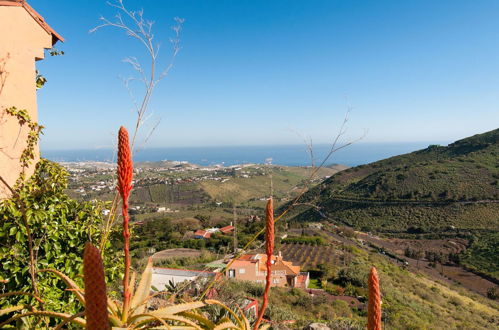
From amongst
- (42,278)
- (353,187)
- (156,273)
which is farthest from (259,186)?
(42,278)

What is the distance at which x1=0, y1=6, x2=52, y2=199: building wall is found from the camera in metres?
3.87

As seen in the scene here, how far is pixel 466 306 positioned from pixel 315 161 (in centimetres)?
2425

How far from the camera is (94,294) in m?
0.67

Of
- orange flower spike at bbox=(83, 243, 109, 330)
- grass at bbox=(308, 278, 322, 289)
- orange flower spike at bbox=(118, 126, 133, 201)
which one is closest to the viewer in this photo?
orange flower spike at bbox=(83, 243, 109, 330)

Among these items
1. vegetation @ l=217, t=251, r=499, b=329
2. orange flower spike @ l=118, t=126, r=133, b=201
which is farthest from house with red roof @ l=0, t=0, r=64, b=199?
vegetation @ l=217, t=251, r=499, b=329

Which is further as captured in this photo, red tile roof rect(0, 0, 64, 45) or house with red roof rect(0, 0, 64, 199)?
red tile roof rect(0, 0, 64, 45)

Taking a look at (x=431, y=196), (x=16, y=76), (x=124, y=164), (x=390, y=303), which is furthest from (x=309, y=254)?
(x=431, y=196)

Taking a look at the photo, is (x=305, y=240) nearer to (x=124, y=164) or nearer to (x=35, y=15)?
(x=35, y=15)

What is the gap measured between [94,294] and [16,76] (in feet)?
15.1

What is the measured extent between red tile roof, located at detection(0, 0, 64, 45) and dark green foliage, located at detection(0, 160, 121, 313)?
89.0 inches

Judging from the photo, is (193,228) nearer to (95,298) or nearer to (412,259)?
(412,259)

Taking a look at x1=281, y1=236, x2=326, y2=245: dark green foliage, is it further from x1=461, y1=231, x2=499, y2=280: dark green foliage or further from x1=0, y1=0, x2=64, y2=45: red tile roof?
x1=0, y1=0, x2=64, y2=45: red tile roof

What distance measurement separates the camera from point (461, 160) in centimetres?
5672

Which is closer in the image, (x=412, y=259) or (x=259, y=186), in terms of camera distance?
(x=412, y=259)
